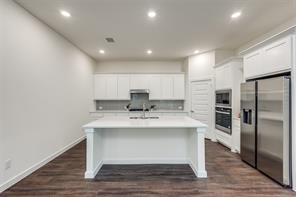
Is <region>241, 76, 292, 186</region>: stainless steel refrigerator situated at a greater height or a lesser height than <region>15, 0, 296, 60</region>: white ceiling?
lesser

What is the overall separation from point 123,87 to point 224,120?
3.86 metres

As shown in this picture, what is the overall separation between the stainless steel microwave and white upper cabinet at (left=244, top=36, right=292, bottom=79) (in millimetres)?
1053

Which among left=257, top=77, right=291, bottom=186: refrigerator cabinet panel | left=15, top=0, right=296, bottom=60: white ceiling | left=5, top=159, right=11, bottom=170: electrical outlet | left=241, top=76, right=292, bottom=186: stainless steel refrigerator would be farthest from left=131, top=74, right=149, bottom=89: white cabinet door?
left=5, top=159, right=11, bottom=170: electrical outlet

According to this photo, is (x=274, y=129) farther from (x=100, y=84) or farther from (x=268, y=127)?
(x=100, y=84)

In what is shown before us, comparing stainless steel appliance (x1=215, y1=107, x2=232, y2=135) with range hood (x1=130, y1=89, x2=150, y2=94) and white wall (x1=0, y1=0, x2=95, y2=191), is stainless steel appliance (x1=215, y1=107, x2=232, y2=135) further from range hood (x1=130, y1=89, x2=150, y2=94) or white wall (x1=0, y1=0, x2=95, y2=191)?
white wall (x1=0, y1=0, x2=95, y2=191)

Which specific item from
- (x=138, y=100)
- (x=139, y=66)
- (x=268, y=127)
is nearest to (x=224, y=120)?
(x=268, y=127)

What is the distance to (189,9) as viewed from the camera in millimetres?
3377

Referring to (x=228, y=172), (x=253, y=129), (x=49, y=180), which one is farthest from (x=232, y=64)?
(x=49, y=180)

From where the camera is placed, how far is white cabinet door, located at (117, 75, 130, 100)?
296 inches

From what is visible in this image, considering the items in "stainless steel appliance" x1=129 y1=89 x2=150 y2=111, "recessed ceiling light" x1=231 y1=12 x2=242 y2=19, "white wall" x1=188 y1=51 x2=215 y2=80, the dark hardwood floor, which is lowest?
the dark hardwood floor

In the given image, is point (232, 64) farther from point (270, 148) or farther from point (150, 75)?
point (150, 75)

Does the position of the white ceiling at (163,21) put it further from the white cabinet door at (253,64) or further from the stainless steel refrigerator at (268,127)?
the stainless steel refrigerator at (268,127)

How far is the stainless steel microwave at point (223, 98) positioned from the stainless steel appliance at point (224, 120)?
14cm

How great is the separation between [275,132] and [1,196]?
4.09 metres
